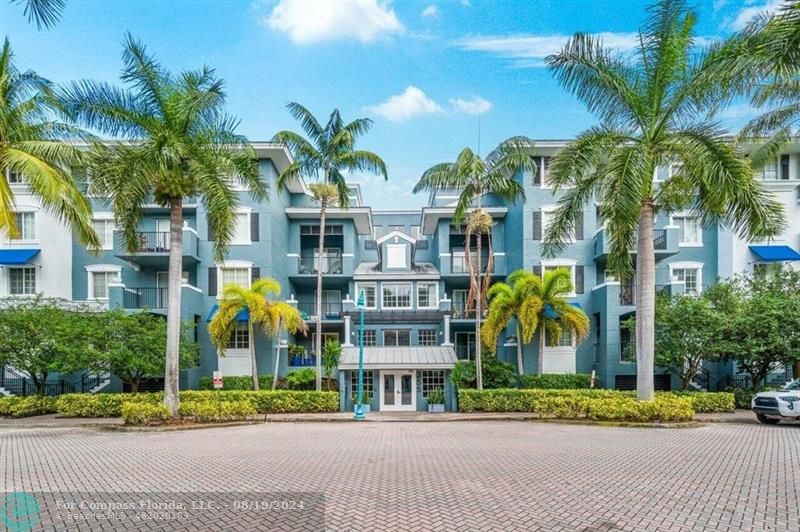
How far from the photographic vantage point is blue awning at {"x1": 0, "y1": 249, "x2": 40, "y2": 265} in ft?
84.7

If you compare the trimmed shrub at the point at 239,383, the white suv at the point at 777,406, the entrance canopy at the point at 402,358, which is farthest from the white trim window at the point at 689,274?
the trimmed shrub at the point at 239,383

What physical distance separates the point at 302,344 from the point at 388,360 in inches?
265

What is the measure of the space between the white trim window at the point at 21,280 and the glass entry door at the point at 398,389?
1980 cm

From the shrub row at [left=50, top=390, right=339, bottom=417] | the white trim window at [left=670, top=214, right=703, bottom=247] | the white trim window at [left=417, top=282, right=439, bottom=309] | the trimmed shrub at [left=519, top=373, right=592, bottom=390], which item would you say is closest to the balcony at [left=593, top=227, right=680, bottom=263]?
the white trim window at [left=670, top=214, right=703, bottom=247]

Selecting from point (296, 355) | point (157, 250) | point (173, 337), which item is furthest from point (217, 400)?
point (157, 250)

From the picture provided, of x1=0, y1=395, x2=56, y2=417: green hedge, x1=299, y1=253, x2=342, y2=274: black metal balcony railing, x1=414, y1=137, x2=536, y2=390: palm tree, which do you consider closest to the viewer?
x1=0, y1=395, x2=56, y2=417: green hedge

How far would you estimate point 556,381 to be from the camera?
79.5 ft

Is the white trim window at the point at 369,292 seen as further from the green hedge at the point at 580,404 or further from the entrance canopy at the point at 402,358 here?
the green hedge at the point at 580,404

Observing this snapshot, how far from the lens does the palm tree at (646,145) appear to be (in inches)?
598

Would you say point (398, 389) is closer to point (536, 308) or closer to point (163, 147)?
point (536, 308)

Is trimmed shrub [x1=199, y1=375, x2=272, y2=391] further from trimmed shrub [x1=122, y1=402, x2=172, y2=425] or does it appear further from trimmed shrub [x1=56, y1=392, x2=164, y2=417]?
trimmed shrub [x1=122, y1=402, x2=172, y2=425]

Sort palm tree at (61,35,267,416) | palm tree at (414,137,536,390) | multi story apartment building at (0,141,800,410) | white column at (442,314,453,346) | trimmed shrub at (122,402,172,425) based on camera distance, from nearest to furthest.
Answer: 1. palm tree at (61,35,267,416)
2. trimmed shrub at (122,402,172,425)
3. palm tree at (414,137,536,390)
4. multi story apartment building at (0,141,800,410)
5. white column at (442,314,453,346)

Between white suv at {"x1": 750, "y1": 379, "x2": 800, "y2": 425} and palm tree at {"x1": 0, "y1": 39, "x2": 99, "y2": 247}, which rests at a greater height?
palm tree at {"x1": 0, "y1": 39, "x2": 99, "y2": 247}

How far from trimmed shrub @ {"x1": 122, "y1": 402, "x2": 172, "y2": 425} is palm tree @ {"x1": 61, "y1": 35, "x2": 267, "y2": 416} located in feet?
1.12
